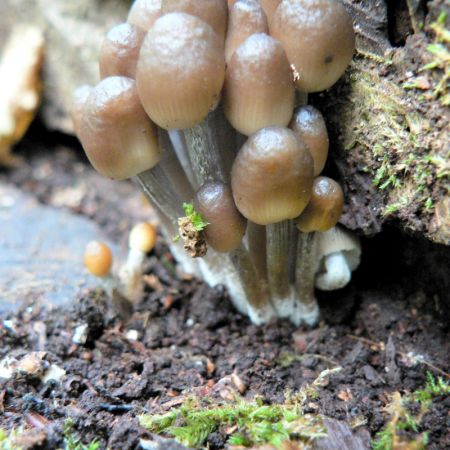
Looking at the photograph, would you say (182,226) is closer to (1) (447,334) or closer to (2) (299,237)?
(2) (299,237)

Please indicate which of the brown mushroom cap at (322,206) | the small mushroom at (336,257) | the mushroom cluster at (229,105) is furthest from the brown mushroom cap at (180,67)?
the small mushroom at (336,257)

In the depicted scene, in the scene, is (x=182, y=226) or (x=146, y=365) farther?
(x=146, y=365)

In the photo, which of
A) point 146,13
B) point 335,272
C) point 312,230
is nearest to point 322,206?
point 312,230

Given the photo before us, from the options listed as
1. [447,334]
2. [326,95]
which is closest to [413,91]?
[326,95]

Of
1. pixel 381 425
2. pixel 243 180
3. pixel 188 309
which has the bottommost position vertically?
pixel 188 309

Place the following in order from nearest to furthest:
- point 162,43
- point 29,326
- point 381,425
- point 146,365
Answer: point 162,43
point 381,425
point 146,365
point 29,326
